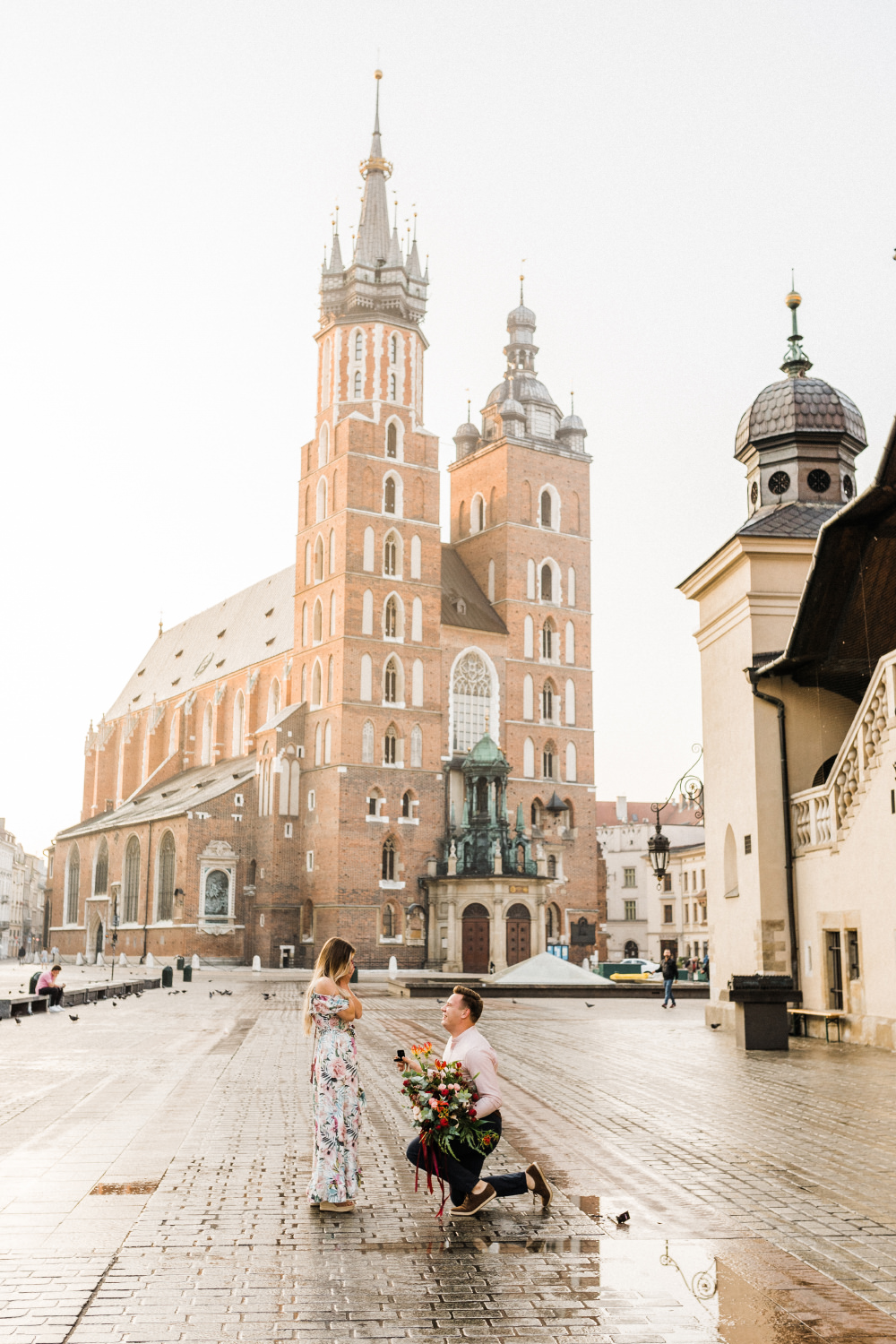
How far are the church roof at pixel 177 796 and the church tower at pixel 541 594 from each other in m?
11.3

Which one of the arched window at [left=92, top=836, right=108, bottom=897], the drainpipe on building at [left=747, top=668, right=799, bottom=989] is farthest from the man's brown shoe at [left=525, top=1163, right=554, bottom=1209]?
the arched window at [left=92, top=836, right=108, bottom=897]

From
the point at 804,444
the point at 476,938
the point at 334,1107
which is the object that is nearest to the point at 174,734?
the point at 476,938

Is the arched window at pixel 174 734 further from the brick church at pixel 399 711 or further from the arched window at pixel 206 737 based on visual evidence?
the brick church at pixel 399 711

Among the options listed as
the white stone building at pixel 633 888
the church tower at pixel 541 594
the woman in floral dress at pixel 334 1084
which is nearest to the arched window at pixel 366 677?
the church tower at pixel 541 594

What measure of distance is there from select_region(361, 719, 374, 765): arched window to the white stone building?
31.1 metres

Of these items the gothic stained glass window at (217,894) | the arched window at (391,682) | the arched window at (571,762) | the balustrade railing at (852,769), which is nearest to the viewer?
the balustrade railing at (852,769)

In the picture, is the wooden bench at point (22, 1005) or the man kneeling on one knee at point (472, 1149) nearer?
the man kneeling on one knee at point (472, 1149)

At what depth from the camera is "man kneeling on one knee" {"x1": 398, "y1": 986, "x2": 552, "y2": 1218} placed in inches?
275

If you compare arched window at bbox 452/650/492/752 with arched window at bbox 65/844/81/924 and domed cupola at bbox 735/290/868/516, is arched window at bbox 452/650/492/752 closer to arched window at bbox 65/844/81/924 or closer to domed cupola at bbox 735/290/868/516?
arched window at bbox 65/844/81/924

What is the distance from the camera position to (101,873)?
71.1 metres

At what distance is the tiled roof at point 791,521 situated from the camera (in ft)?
72.6

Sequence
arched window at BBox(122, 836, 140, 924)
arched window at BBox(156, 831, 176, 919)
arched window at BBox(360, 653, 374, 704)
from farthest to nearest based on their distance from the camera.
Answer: arched window at BBox(122, 836, 140, 924) < arched window at BBox(156, 831, 176, 919) < arched window at BBox(360, 653, 374, 704)

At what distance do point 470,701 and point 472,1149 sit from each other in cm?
5336

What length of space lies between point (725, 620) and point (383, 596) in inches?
1379
